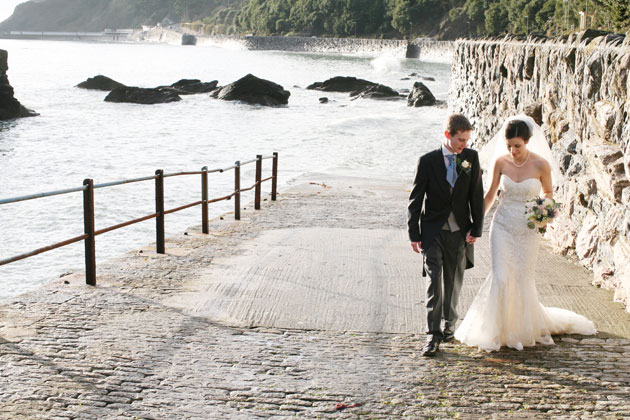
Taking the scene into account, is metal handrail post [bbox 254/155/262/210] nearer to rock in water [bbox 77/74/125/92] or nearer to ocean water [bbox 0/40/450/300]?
ocean water [bbox 0/40/450/300]

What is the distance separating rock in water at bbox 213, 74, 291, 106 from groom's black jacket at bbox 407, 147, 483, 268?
46.4m

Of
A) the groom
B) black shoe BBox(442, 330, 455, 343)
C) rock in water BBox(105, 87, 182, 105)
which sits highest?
the groom

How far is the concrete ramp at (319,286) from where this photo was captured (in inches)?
243

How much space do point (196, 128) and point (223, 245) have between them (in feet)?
99.1

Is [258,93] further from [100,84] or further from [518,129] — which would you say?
[518,129]

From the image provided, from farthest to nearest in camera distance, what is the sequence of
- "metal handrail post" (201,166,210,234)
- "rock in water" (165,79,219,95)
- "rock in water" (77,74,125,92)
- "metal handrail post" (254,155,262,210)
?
"rock in water" (77,74,125,92) < "rock in water" (165,79,219,95) < "metal handrail post" (254,155,262,210) < "metal handrail post" (201,166,210,234)

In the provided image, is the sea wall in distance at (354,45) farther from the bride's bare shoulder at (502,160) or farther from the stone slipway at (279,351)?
the bride's bare shoulder at (502,160)

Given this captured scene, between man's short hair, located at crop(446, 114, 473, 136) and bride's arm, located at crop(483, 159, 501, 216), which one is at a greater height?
man's short hair, located at crop(446, 114, 473, 136)

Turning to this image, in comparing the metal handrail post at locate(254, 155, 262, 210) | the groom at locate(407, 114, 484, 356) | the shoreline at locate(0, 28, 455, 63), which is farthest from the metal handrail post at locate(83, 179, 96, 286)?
the shoreline at locate(0, 28, 455, 63)

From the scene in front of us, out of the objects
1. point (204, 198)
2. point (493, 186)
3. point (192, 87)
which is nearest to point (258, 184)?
point (204, 198)

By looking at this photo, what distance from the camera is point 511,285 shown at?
5.46 metres

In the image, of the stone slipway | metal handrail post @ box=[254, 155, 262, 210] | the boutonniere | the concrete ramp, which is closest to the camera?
the stone slipway

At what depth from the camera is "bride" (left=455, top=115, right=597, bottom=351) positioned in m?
5.45

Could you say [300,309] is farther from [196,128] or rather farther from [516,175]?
[196,128]
